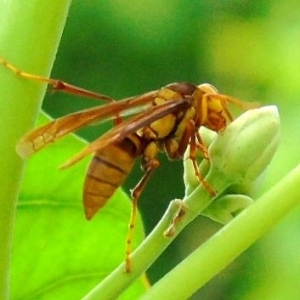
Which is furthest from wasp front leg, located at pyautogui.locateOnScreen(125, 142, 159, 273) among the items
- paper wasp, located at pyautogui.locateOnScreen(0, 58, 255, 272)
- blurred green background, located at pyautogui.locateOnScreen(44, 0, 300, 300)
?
blurred green background, located at pyautogui.locateOnScreen(44, 0, 300, 300)

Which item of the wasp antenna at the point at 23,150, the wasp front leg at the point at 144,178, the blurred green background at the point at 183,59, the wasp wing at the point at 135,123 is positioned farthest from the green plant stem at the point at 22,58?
the blurred green background at the point at 183,59

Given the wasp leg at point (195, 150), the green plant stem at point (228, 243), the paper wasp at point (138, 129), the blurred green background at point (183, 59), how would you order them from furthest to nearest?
1. the blurred green background at point (183, 59)
2. the paper wasp at point (138, 129)
3. the wasp leg at point (195, 150)
4. the green plant stem at point (228, 243)

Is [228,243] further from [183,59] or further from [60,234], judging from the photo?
[183,59]

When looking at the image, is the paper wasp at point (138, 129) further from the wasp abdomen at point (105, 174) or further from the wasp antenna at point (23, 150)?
the wasp antenna at point (23, 150)

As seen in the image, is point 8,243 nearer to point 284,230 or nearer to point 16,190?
point 16,190

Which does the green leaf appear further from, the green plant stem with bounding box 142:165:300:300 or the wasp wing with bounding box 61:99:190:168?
the green plant stem with bounding box 142:165:300:300

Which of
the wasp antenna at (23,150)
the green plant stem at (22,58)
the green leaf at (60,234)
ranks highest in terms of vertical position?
the green plant stem at (22,58)

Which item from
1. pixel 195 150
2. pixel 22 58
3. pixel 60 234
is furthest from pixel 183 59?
pixel 22 58
